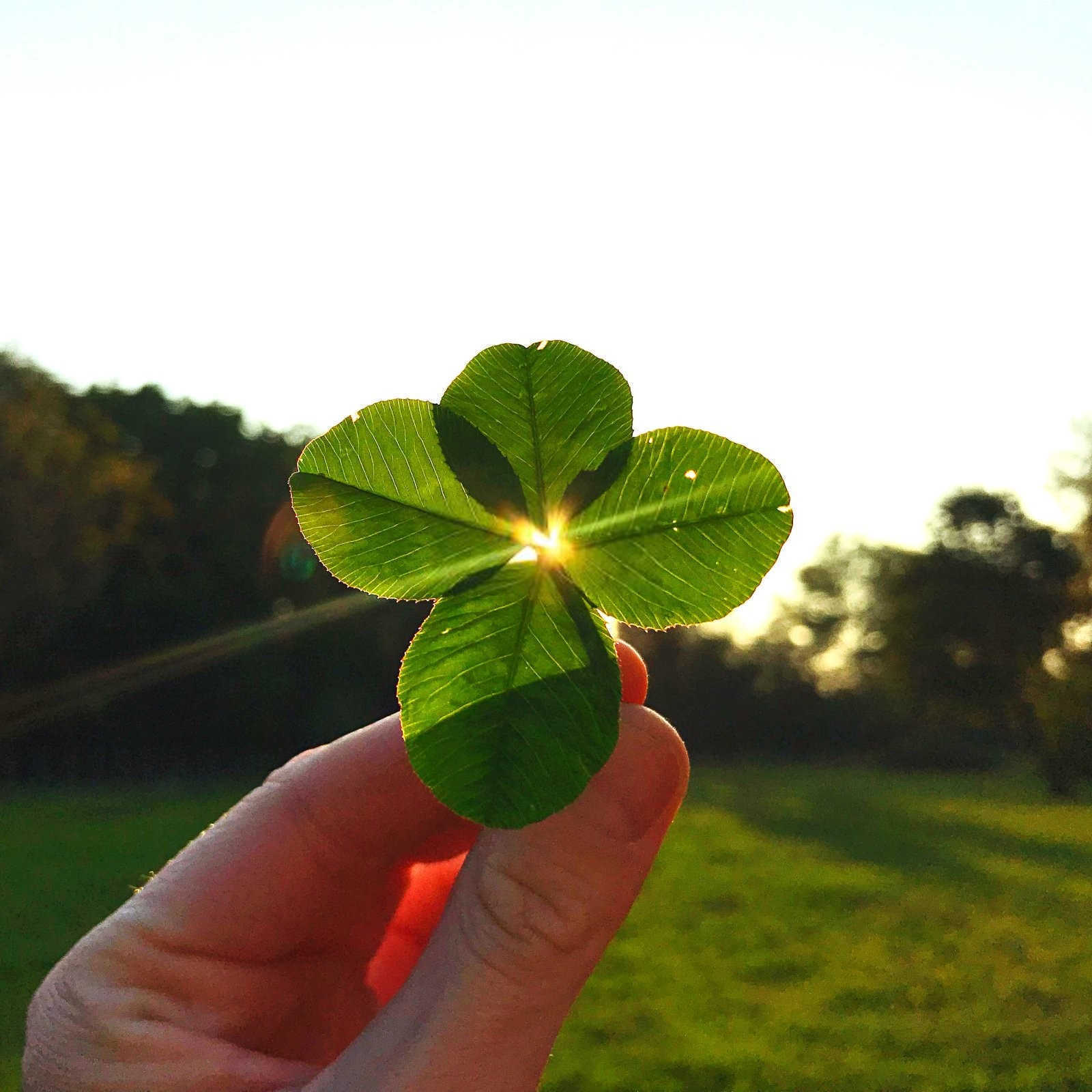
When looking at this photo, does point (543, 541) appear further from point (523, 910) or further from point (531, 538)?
point (523, 910)

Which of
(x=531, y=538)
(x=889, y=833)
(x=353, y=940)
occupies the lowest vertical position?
(x=353, y=940)

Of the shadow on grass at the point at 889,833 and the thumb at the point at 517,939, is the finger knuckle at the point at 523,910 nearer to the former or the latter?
the thumb at the point at 517,939

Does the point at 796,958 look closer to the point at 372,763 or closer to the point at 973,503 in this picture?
the point at 372,763

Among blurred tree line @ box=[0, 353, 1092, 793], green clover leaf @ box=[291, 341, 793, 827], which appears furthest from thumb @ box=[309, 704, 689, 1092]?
blurred tree line @ box=[0, 353, 1092, 793]

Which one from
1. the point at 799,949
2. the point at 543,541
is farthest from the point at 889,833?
the point at 543,541

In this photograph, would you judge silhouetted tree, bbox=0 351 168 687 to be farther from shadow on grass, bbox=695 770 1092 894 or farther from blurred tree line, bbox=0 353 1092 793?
shadow on grass, bbox=695 770 1092 894

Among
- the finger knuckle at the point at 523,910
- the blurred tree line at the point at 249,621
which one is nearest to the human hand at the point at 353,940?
the finger knuckle at the point at 523,910
